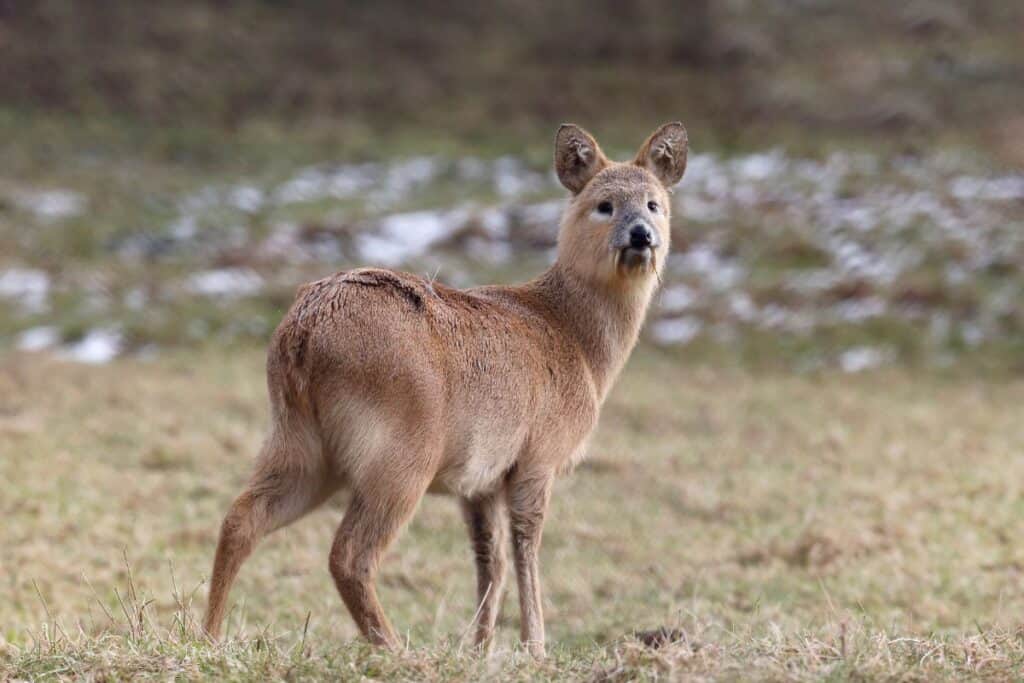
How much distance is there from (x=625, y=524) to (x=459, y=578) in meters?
1.95

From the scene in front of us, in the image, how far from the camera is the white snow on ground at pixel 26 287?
18625mm

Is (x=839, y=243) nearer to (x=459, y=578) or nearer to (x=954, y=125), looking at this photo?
(x=954, y=125)

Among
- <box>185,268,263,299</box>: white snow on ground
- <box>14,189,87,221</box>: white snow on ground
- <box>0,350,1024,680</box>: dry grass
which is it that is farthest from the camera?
<box>14,189,87,221</box>: white snow on ground

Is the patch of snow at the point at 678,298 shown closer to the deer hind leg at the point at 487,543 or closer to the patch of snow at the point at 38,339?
the patch of snow at the point at 38,339

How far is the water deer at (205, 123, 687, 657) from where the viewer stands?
5.25m

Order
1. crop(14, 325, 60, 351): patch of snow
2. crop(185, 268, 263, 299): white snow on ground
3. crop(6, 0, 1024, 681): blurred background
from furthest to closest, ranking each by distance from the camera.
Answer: crop(185, 268, 263, 299): white snow on ground
crop(14, 325, 60, 351): patch of snow
crop(6, 0, 1024, 681): blurred background

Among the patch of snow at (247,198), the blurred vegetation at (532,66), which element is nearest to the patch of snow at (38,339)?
the patch of snow at (247,198)

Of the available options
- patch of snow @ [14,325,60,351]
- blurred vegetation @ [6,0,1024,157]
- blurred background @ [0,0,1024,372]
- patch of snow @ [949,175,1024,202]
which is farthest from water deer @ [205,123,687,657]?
blurred vegetation @ [6,0,1024,157]

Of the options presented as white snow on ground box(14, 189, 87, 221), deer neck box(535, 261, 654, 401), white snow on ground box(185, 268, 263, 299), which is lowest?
white snow on ground box(185, 268, 263, 299)

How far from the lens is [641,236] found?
639cm

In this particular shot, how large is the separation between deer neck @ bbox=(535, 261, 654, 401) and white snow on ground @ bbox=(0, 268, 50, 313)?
13487 mm

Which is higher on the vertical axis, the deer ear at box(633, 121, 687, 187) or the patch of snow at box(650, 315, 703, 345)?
the deer ear at box(633, 121, 687, 187)

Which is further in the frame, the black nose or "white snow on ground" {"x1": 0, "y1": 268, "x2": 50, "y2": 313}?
"white snow on ground" {"x1": 0, "y1": 268, "x2": 50, "y2": 313}

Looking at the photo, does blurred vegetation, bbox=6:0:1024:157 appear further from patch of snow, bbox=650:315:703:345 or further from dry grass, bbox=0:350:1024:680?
dry grass, bbox=0:350:1024:680
